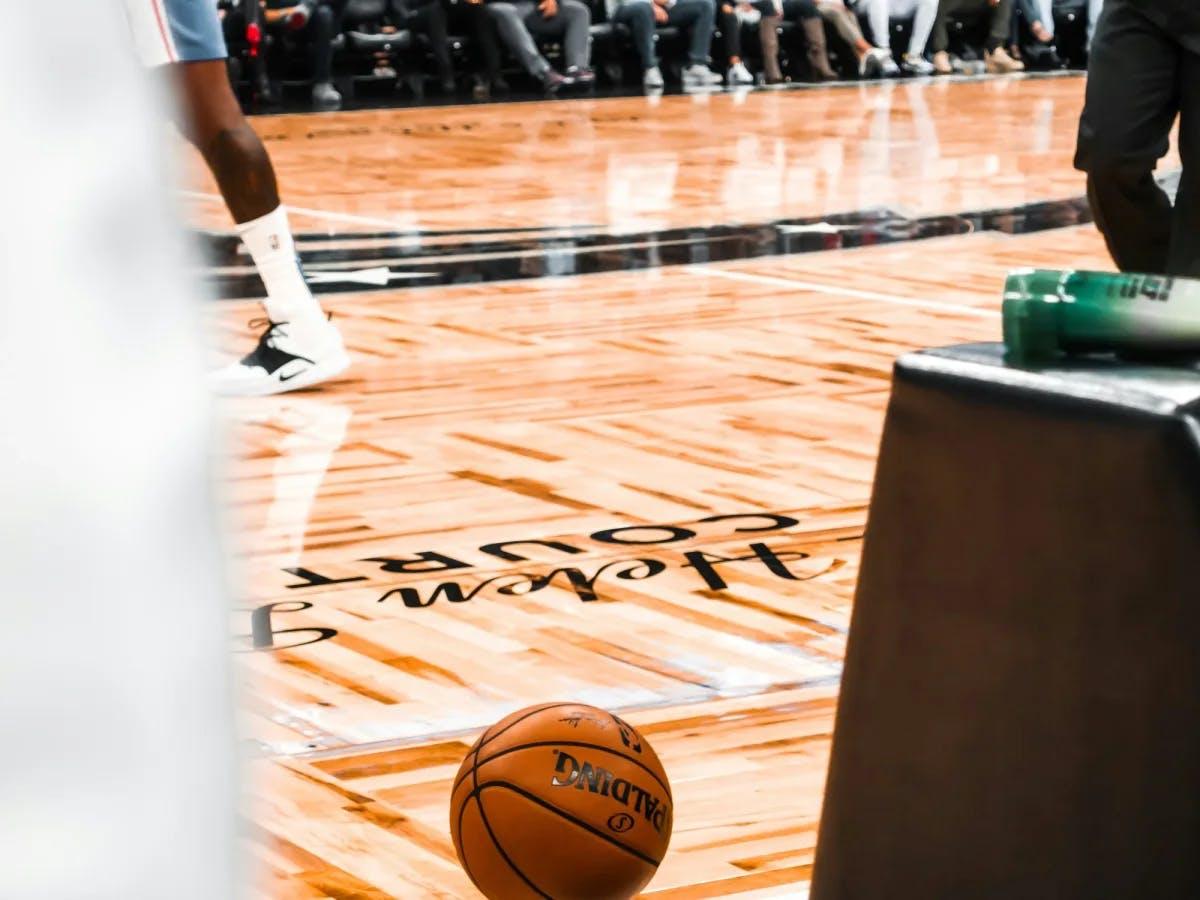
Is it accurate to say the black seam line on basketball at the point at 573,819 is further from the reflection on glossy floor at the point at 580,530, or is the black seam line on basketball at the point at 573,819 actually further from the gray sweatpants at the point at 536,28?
the gray sweatpants at the point at 536,28

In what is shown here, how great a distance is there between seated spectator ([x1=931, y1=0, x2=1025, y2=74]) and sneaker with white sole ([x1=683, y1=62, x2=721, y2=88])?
265 cm

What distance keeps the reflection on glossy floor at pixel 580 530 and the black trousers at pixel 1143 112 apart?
2.05 ft

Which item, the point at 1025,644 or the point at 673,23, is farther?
the point at 673,23

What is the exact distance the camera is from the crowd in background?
1362 cm

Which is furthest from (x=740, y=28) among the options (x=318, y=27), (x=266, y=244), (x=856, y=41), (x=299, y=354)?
(x=266, y=244)

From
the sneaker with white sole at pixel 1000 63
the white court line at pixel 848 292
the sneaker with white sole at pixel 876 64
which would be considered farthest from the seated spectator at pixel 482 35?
the white court line at pixel 848 292

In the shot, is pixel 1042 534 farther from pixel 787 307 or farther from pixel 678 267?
pixel 678 267

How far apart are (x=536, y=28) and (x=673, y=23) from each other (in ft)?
5.18

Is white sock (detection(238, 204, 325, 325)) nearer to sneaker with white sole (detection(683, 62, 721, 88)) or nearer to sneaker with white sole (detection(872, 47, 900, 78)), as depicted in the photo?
sneaker with white sole (detection(683, 62, 721, 88))

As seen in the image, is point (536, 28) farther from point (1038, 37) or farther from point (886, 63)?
point (1038, 37)

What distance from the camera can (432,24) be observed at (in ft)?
46.0

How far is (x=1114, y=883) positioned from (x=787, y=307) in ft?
13.2

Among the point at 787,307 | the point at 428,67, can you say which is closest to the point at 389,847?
the point at 787,307

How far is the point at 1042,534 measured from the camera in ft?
4.58
